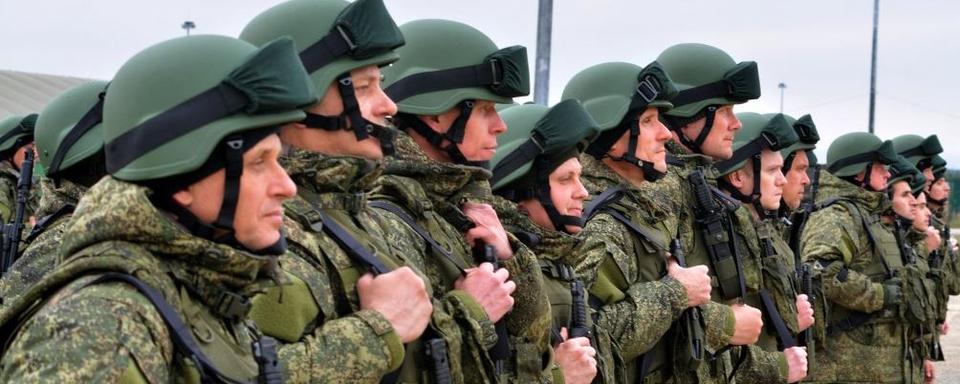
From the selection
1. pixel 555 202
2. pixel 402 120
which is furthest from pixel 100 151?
pixel 555 202

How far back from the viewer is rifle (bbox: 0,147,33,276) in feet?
23.6

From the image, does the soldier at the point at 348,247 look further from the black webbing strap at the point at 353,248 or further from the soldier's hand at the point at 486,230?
the soldier's hand at the point at 486,230

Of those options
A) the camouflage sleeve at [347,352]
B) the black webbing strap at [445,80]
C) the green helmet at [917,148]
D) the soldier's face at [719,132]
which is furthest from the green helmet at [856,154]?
the camouflage sleeve at [347,352]

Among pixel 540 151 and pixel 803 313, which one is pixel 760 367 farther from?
pixel 540 151

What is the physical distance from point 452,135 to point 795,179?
478 centimetres

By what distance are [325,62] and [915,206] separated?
8.66 meters

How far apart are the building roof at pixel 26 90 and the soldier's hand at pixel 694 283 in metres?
11.7

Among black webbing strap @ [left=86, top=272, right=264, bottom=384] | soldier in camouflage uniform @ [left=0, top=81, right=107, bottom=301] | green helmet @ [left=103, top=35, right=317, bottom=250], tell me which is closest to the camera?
black webbing strap @ [left=86, top=272, right=264, bottom=384]

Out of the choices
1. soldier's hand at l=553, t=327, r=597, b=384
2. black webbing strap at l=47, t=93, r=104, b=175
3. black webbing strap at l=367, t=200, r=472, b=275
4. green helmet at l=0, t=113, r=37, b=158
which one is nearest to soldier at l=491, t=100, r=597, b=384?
soldier's hand at l=553, t=327, r=597, b=384

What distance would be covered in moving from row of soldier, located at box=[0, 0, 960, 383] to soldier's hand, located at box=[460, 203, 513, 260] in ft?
0.04

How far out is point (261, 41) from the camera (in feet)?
14.3

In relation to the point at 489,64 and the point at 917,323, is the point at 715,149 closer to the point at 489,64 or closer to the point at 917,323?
the point at 489,64

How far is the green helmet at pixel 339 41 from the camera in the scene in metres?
4.02

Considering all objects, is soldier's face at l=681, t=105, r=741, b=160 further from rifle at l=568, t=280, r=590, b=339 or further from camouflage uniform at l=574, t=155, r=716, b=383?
rifle at l=568, t=280, r=590, b=339
